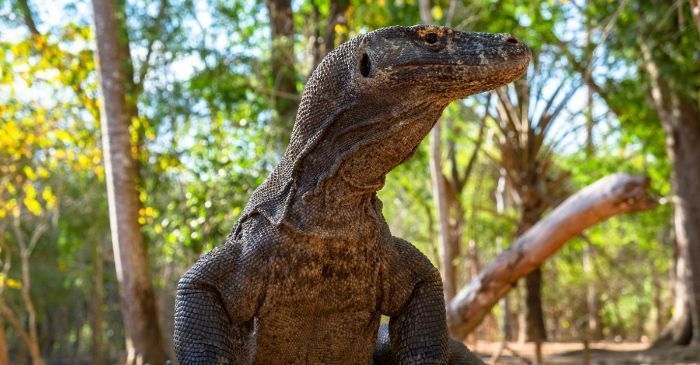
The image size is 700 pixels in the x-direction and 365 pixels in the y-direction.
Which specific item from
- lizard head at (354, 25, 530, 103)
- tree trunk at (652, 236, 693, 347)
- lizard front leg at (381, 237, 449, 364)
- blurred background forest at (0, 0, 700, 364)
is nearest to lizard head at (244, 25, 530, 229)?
lizard head at (354, 25, 530, 103)

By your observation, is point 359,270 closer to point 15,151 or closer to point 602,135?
point 15,151

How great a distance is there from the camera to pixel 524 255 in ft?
25.1

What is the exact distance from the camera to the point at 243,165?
847 centimetres

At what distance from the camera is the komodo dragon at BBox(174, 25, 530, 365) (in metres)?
2.32

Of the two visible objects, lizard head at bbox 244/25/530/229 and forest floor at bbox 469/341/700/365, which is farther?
forest floor at bbox 469/341/700/365

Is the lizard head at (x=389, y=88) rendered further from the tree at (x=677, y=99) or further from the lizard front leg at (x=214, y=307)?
the tree at (x=677, y=99)

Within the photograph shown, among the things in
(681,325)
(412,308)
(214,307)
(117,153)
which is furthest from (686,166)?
(214,307)

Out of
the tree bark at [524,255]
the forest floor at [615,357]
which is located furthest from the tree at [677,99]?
the tree bark at [524,255]

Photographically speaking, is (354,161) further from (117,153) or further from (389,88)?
(117,153)

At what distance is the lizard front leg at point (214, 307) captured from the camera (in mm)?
2453

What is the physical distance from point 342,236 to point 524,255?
5.42m

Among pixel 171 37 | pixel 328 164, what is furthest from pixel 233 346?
pixel 171 37

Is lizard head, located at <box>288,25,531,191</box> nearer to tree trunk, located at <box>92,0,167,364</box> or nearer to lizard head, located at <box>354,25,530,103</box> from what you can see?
lizard head, located at <box>354,25,530,103</box>

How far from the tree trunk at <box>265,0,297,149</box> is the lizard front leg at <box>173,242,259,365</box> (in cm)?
733
